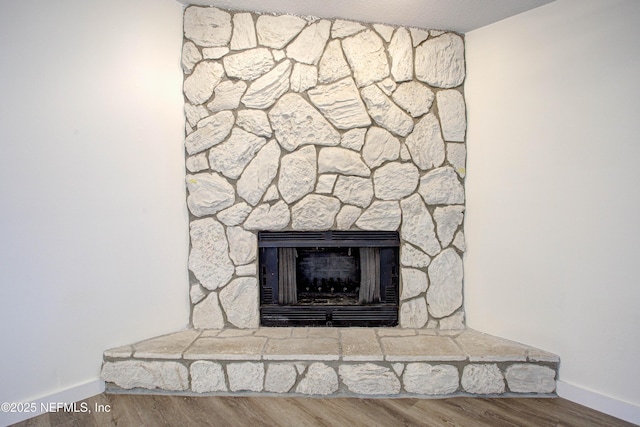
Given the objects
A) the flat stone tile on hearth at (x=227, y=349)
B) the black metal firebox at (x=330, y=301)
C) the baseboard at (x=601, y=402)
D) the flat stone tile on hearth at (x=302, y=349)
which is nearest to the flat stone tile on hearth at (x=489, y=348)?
the baseboard at (x=601, y=402)

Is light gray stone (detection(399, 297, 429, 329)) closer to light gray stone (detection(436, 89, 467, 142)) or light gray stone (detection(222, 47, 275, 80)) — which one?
light gray stone (detection(436, 89, 467, 142))

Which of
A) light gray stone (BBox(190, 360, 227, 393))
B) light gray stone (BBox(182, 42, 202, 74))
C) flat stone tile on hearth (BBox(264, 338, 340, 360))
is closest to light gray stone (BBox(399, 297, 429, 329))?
flat stone tile on hearth (BBox(264, 338, 340, 360))

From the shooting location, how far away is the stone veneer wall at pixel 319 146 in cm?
184

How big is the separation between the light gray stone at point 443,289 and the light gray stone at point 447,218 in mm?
123

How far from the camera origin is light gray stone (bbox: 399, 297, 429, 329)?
6.30 feet

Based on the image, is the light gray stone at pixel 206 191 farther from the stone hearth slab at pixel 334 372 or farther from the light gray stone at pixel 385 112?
the light gray stone at pixel 385 112

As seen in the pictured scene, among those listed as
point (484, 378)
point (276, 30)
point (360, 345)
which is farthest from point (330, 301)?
point (276, 30)

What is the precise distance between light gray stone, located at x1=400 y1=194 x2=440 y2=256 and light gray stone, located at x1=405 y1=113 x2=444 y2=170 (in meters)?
0.25

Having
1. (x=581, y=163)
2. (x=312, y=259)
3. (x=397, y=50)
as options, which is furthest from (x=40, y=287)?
(x=581, y=163)

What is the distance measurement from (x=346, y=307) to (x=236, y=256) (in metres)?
0.78

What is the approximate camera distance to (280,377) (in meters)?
1.58

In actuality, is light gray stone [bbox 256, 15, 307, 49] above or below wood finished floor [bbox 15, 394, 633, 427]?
above

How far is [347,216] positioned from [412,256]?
0.49 meters

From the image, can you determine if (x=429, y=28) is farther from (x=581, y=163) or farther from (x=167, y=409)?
(x=167, y=409)
